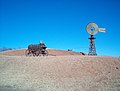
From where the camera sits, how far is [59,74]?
23.8 m

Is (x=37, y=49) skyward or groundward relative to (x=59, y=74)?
skyward

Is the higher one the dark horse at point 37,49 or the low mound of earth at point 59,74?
the dark horse at point 37,49

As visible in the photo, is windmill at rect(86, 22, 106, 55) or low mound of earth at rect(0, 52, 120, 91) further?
windmill at rect(86, 22, 106, 55)

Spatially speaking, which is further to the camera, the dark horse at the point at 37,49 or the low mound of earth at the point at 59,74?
the dark horse at the point at 37,49

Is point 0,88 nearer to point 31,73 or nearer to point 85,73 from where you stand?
point 31,73

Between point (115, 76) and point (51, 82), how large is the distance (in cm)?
587

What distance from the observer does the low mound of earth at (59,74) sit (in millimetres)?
19188

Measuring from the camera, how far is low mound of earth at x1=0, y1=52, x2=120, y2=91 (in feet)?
63.0

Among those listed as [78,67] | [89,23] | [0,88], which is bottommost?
[0,88]

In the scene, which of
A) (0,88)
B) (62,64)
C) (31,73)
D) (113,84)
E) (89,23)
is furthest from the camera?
(89,23)

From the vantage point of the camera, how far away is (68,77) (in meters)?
22.7

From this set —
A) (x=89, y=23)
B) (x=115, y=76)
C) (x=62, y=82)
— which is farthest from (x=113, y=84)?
(x=89, y=23)

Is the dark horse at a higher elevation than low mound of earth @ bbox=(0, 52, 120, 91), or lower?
higher

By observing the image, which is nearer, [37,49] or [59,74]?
[59,74]
